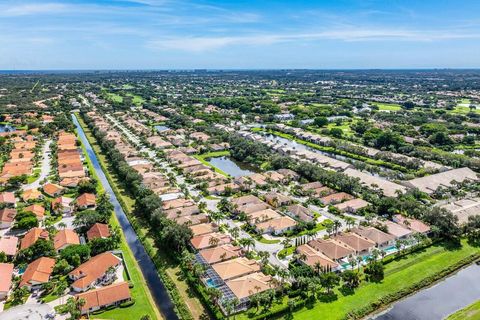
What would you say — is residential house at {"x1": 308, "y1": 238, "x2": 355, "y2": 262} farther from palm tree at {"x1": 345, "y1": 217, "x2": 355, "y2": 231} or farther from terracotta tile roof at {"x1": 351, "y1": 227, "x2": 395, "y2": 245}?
palm tree at {"x1": 345, "y1": 217, "x2": 355, "y2": 231}

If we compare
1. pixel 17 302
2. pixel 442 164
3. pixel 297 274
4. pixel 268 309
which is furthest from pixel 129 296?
pixel 442 164

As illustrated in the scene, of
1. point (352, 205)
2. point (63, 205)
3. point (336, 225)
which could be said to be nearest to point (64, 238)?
point (63, 205)

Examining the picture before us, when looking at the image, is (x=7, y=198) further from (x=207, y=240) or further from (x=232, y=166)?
(x=232, y=166)

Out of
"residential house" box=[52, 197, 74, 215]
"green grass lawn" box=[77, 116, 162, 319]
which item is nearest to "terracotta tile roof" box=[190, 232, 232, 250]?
"green grass lawn" box=[77, 116, 162, 319]

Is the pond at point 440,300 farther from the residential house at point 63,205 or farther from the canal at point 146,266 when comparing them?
the residential house at point 63,205

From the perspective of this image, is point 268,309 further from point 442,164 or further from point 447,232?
point 442,164
